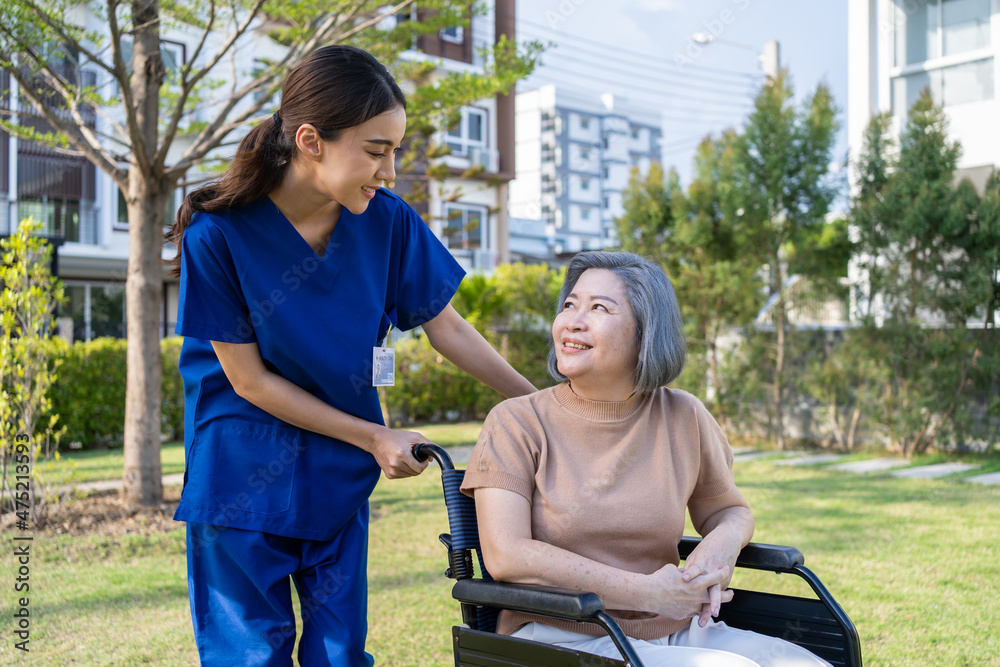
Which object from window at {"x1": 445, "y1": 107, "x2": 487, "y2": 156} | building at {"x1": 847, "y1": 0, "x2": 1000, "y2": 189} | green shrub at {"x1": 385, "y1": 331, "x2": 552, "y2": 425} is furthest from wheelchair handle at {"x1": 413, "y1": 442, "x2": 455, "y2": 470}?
window at {"x1": 445, "y1": 107, "x2": 487, "y2": 156}

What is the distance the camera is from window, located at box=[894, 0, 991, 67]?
9672mm

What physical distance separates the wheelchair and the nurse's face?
533 millimetres

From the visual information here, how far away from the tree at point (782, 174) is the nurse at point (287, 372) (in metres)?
7.23

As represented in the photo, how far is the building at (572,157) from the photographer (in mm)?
52656

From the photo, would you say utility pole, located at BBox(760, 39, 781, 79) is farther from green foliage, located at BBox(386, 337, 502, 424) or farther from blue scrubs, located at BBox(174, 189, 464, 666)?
blue scrubs, located at BBox(174, 189, 464, 666)

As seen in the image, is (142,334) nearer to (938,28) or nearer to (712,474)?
(712,474)

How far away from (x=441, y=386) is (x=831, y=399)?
16.2 feet

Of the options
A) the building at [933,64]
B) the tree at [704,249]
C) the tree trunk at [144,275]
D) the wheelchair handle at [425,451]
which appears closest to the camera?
the wheelchair handle at [425,451]

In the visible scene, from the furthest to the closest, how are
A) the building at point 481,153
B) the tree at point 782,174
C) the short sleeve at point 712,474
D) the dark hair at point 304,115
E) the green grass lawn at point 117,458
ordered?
the building at point 481,153 → the tree at point 782,174 → the green grass lawn at point 117,458 → the short sleeve at point 712,474 → the dark hair at point 304,115

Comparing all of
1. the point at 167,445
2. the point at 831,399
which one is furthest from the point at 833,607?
the point at 167,445

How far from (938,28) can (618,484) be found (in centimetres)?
1036

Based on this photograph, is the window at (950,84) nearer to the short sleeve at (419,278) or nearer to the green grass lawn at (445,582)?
the green grass lawn at (445,582)

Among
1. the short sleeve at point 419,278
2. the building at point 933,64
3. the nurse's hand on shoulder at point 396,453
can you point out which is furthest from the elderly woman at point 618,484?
the building at point 933,64

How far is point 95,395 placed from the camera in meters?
8.81
